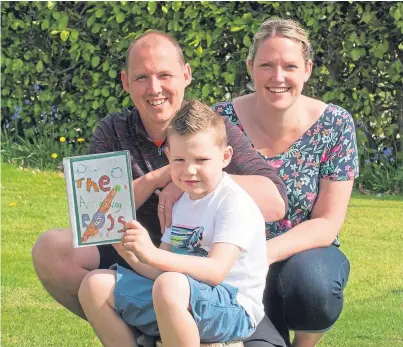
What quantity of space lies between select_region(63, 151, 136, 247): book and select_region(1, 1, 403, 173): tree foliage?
5246 millimetres

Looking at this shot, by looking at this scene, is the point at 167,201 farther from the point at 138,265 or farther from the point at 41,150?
the point at 41,150

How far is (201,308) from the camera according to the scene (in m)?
3.31

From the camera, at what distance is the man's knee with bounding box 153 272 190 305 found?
3.23 m

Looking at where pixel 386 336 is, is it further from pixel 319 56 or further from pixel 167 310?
pixel 319 56

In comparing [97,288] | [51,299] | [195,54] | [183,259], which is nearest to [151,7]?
[195,54]

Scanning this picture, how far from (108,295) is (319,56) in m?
5.57

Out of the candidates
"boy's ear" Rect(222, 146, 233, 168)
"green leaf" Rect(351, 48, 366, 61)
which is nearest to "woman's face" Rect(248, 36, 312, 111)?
"boy's ear" Rect(222, 146, 233, 168)

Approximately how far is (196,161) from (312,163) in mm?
953

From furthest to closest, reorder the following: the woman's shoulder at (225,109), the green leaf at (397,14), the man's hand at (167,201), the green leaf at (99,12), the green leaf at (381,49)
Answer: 1. the green leaf at (99,12)
2. the green leaf at (381,49)
3. the green leaf at (397,14)
4. the woman's shoulder at (225,109)
5. the man's hand at (167,201)

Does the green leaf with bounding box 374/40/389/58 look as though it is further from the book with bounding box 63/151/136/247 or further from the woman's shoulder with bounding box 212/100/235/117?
the book with bounding box 63/151/136/247

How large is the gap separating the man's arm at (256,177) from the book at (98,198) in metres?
0.54

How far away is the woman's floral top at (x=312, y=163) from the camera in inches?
165

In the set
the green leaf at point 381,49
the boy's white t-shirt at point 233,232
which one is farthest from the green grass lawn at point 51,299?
the boy's white t-shirt at point 233,232

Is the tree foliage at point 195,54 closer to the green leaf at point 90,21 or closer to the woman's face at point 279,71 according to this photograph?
the green leaf at point 90,21
